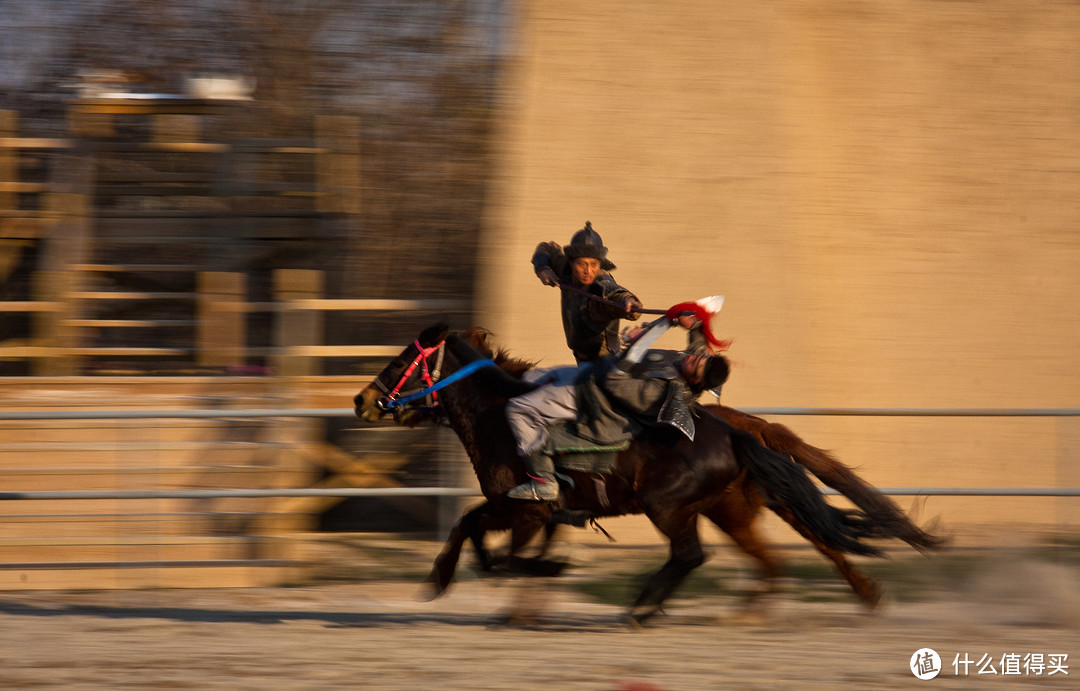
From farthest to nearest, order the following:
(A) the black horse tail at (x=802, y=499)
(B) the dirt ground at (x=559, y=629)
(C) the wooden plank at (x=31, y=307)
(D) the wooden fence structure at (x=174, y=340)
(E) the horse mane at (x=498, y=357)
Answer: (C) the wooden plank at (x=31, y=307) → (D) the wooden fence structure at (x=174, y=340) → (E) the horse mane at (x=498, y=357) → (A) the black horse tail at (x=802, y=499) → (B) the dirt ground at (x=559, y=629)

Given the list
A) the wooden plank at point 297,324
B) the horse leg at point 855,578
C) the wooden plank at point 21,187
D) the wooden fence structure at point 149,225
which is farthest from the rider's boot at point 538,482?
the wooden plank at point 21,187

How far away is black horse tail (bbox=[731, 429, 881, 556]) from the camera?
20.1ft

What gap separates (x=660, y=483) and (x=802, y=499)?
816 millimetres

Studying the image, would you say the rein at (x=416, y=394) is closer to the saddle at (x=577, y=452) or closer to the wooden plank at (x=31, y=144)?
the saddle at (x=577, y=452)

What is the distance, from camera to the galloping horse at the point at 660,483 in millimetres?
6148

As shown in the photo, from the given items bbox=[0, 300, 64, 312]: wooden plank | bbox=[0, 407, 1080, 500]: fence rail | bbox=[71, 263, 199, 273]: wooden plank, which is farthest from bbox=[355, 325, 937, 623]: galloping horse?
bbox=[71, 263, 199, 273]: wooden plank

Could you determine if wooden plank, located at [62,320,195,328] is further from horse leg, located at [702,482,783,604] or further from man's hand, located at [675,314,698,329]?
horse leg, located at [702,482,783,604]

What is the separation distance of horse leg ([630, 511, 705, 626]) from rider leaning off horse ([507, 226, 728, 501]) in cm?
54

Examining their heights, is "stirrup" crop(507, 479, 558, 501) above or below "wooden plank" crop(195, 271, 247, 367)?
below

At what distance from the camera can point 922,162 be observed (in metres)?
10.3

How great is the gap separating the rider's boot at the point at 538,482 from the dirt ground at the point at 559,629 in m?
0.68

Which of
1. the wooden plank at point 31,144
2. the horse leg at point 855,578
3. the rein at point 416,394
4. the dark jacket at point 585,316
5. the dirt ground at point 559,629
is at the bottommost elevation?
the dirt ground at point 559,629

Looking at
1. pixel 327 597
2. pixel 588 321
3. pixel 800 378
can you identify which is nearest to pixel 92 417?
pixel 327 597

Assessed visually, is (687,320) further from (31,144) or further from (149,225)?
(31,144)
